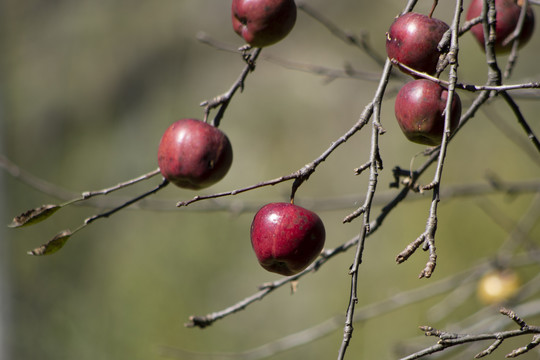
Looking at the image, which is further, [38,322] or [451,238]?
[38,322]

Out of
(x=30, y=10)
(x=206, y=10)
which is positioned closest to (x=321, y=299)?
(x=206, y=10)

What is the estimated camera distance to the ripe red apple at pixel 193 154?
0.85 m

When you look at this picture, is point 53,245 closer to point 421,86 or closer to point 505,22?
point 421,86

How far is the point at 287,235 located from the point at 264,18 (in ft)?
1.12

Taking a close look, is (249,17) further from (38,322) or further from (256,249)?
(38,322)

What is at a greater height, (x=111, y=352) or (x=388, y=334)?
(x=111, y=352)

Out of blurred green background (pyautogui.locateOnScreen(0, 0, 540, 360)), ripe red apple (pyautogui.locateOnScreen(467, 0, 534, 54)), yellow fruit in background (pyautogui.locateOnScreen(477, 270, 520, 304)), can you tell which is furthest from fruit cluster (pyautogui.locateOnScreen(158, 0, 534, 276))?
yellow fruit in background (pyautogui.locateOnScreen(477, 270, 520, 304))

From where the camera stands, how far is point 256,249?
782 mm

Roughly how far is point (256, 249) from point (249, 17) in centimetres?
36

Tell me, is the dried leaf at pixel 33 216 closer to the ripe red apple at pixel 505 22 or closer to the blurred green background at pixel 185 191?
the ripe red apple at pixel 505 22

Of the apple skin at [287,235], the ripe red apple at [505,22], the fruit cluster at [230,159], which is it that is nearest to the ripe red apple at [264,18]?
the fruit cluster at [230,159]

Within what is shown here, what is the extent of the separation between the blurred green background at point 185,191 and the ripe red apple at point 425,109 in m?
0.83

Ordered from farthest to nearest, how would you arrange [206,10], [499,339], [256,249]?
[206,10] < [256,249] < [499,339]

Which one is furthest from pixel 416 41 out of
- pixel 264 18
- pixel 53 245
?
pixel 53 245
